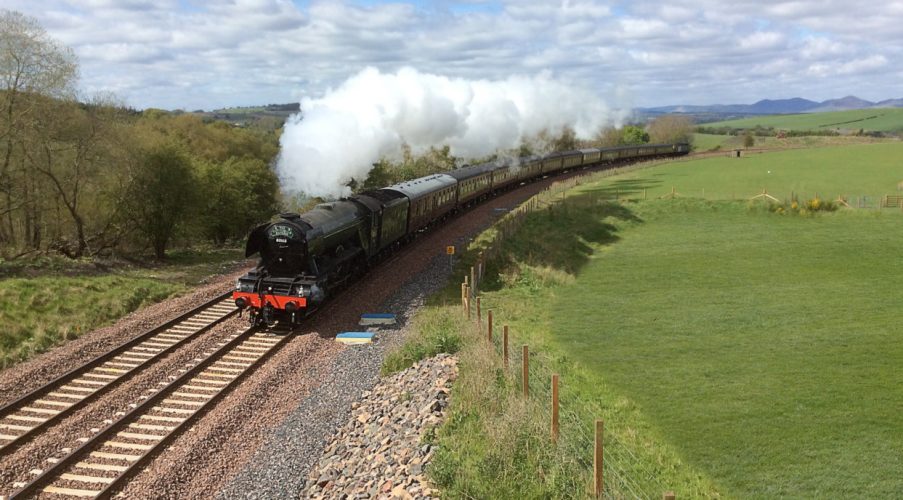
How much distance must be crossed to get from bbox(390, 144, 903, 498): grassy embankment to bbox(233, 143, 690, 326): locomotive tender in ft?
11.7

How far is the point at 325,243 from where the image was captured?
2094 centimetres

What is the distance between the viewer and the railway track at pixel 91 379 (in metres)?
13.1

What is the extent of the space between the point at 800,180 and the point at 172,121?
57236 millimetres

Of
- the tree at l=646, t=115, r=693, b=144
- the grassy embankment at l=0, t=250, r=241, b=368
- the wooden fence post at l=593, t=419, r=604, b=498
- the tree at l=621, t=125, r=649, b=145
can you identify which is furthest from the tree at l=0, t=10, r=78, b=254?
the tree at l=646, t=115, r=693, b=144

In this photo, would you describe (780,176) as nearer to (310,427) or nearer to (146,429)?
(310,427)

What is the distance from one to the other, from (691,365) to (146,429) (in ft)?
43.7

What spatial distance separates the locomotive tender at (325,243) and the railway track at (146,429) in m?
1.64

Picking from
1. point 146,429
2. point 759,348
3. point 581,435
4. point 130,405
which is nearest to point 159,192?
point 130,405

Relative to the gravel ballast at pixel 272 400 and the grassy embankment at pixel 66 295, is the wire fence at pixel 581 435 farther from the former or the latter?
the grassy embankment at pixel 66 295

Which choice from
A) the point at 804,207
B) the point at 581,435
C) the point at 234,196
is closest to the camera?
the point at 581,435

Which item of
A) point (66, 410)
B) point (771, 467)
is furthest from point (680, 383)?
point (66, 410)

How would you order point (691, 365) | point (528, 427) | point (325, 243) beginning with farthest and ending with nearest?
point (325, 243), point (691, 365), point (528, 427)

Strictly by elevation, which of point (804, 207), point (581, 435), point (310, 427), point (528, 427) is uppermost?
point (804, 207)

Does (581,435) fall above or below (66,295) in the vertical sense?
below
